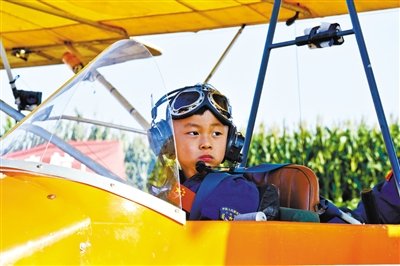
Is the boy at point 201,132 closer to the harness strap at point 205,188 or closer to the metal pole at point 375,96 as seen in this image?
the harness strap at point 205,188

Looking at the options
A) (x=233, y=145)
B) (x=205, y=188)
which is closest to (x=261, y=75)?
(x=233, y=145)

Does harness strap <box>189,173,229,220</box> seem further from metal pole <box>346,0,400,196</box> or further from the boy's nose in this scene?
metal pole <box>346,0,400,196</box>

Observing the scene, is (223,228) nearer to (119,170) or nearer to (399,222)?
(119,170)

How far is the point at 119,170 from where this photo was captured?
2.51 m

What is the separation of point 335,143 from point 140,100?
471 inches

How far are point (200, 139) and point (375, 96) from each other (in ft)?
2.67

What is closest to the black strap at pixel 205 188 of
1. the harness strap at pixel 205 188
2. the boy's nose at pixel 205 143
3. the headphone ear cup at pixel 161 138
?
the harness strap at pixel 205 188

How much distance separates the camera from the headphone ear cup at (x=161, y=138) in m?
2.65

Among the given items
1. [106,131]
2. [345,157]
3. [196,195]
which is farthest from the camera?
[345,157]

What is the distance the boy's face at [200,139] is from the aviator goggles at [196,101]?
0.03 m

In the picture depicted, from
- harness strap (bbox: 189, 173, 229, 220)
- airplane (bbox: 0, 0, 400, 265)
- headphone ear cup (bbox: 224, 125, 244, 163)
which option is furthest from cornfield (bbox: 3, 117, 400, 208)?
airplane (bbox: 0, 0, 400, 265)

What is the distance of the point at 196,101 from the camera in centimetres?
343

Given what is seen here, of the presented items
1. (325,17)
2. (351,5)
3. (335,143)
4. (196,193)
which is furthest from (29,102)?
(335,143)

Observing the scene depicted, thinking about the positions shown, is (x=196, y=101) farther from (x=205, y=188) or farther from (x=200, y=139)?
(x=205, y=188)
